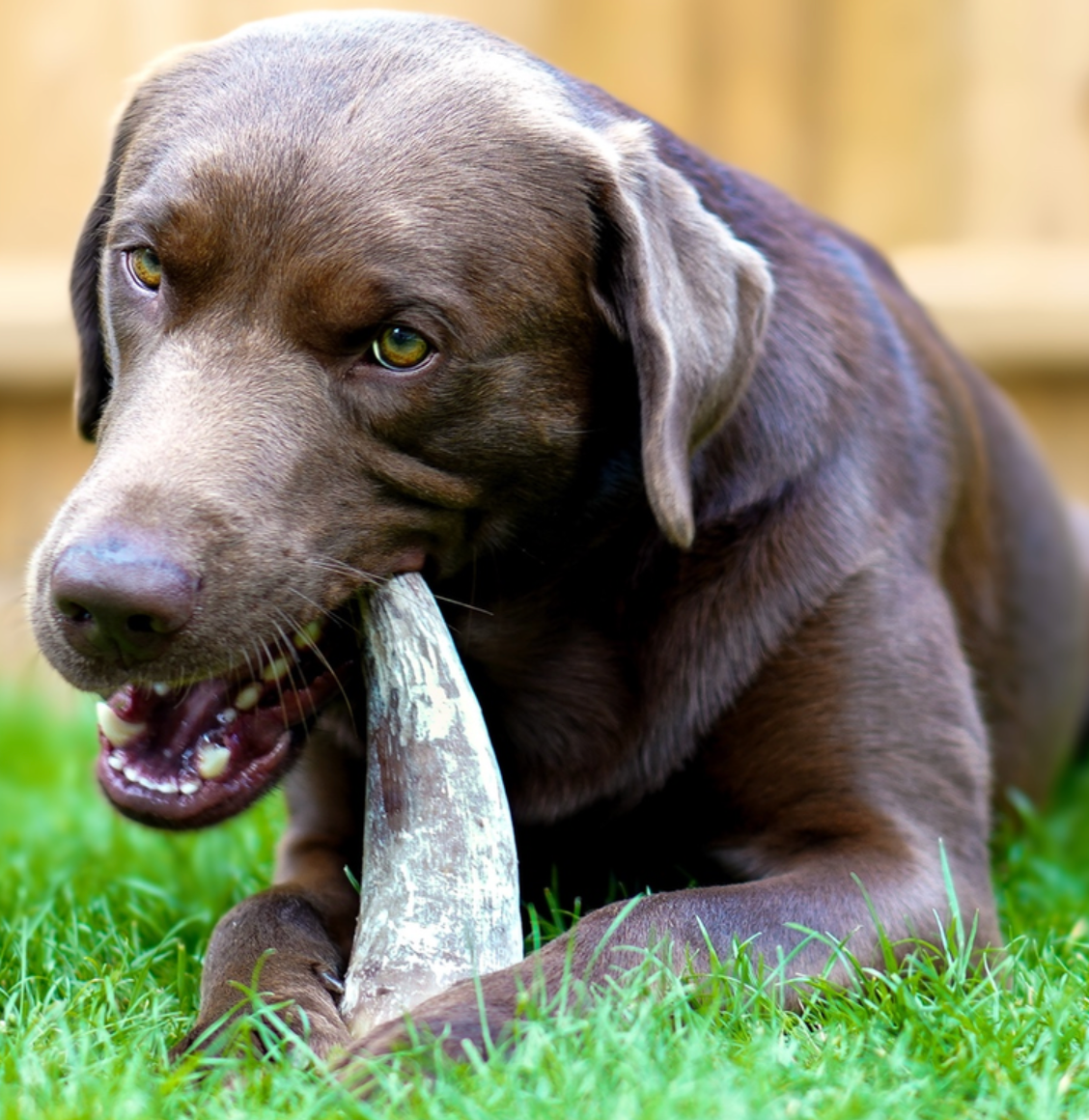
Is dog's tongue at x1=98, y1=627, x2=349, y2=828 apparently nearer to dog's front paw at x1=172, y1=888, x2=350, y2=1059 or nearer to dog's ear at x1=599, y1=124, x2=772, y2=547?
dog's front paw at x1=172, y1=888, x2=350, y2=1059

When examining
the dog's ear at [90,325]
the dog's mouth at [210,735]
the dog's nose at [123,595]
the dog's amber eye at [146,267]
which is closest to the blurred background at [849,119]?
the dog's ear at [90,325]

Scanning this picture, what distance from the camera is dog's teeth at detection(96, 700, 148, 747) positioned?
8.73 ft

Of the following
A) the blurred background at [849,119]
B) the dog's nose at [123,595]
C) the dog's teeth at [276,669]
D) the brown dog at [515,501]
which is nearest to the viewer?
the dog's nose at [123,595]

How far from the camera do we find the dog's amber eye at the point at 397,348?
2.67m

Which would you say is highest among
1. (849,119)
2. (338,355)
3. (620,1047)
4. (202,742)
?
(849,119)

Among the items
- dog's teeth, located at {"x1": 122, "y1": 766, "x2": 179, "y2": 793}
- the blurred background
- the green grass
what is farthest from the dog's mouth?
the blurred background

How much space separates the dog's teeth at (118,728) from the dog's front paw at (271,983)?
33 cm

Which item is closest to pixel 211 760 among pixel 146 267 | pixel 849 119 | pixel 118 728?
pixel 118 728

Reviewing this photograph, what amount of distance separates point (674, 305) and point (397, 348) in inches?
17.2

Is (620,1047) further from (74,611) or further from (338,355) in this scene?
(338,355)

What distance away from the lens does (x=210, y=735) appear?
8.88 ft

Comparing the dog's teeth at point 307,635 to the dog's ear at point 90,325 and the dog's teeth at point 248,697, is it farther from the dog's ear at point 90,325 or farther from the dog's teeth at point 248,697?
the dog's ear at point 90,325

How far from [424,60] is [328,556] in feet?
2.73

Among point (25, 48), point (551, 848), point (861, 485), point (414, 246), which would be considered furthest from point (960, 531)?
point (25, 48)
